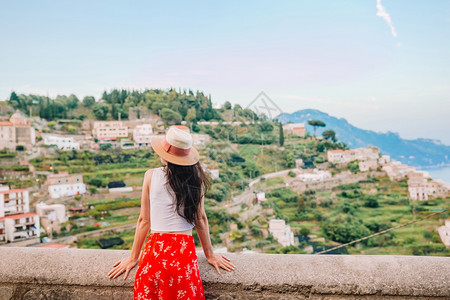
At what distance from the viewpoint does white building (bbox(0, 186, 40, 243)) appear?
22438 mm

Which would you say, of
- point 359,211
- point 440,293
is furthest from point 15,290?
point 359,211

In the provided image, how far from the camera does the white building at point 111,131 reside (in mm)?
42281

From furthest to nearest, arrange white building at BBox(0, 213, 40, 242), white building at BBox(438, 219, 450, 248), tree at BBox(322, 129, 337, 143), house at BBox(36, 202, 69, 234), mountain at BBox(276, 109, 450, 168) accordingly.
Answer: tree at BBox(322, 129, 337, 143) → mountain at BBox(276, 109, 450, 168) → white building at BBox(438, 219, 450, 248) → house at BBox(36, 202, 69, 234) → white building at BBox(0, 213, 40, 242)

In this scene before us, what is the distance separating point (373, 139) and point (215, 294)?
213 feet

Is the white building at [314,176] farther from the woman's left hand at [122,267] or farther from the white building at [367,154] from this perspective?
the woman's left hand at [122,267]

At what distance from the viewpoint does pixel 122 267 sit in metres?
0.93

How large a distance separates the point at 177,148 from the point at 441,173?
52369 millimetres

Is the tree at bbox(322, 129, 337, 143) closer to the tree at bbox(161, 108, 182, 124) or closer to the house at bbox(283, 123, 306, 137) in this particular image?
the house at bbox(283, 123, 306, 137)

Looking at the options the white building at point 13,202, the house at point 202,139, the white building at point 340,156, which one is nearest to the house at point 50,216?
the white building at point 13,202

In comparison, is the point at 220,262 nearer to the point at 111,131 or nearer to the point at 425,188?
the point at 111,131

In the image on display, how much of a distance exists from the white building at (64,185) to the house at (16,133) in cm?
616

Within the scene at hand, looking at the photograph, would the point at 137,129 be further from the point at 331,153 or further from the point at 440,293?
the point at 440,293

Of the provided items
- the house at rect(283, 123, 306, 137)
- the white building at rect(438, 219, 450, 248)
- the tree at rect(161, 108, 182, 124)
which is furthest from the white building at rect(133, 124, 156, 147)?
the white building at rect(438, 219, 450, 248)

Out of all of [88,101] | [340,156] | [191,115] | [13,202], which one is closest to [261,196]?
[340,156]
